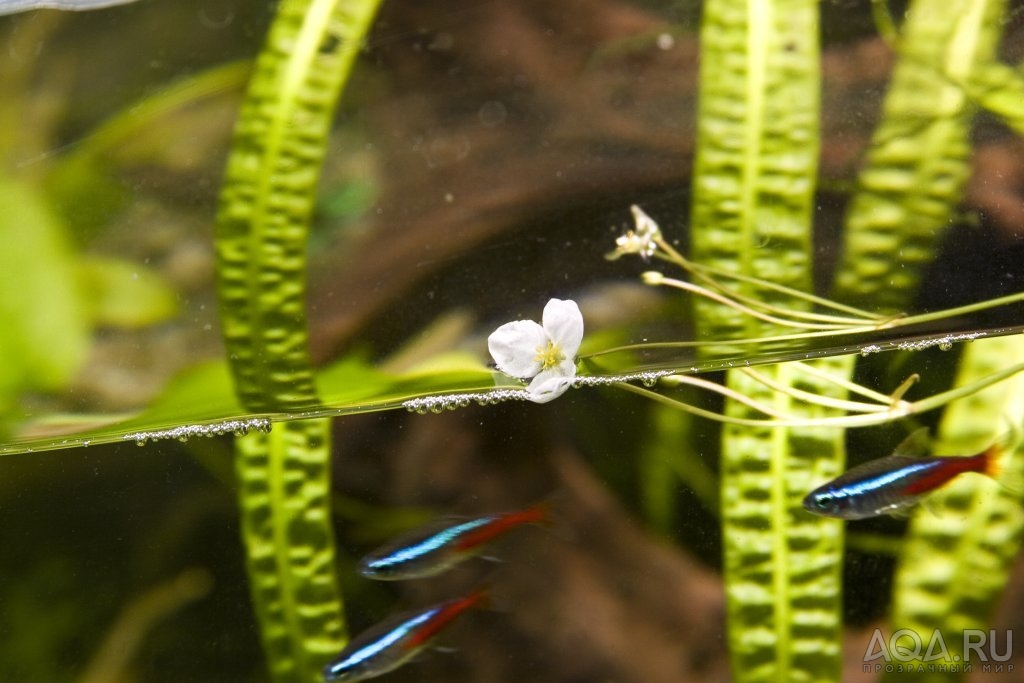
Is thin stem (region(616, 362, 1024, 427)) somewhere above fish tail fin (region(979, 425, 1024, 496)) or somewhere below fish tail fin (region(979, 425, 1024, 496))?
above

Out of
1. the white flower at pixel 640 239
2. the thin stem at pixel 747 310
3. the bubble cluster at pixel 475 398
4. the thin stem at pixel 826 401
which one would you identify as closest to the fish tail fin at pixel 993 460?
the thin stem at pixel 826 401

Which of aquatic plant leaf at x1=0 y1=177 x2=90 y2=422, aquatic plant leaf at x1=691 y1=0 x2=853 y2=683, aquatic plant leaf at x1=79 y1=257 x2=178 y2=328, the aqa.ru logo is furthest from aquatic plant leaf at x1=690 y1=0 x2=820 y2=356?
aquatic plant leaf at x1=0 y1=177 x2=90 y2=422

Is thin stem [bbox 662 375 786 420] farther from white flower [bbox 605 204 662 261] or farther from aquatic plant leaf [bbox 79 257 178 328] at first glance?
aquatic plant leaf [bbox 79 257 178 328]

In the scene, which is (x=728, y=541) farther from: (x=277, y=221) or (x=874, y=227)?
(x=277, y=221)

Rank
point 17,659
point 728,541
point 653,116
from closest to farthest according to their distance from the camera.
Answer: point 728,541 < point 17,659 < point 653,116

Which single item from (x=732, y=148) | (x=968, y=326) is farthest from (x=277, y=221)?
(x=968, y=326)

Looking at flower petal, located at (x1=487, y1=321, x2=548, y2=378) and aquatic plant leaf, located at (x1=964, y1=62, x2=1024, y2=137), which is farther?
aquatic plant leaf, located at (x1=964, y1=62, x2=1024, y2=137)

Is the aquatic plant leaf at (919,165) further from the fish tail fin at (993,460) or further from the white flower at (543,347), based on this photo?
the white flower at (543,347)

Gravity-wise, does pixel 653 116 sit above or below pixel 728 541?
above
